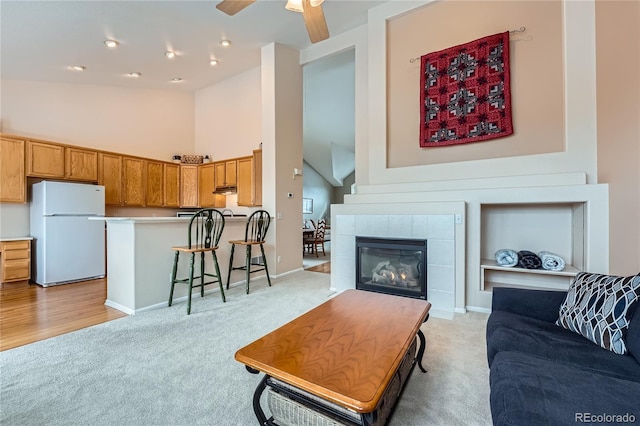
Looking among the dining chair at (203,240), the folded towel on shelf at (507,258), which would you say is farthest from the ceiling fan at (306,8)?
the folded towel on shelf at (507,258)

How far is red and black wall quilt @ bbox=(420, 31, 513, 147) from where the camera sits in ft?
10.1

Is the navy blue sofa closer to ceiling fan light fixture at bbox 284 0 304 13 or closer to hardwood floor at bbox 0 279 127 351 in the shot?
ceiling fan light fixture at bbox 284 0 304 13

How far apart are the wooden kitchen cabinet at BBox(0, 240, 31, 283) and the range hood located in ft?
9.66

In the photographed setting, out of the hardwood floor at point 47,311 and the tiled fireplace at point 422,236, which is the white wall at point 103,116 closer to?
the hardwood floor at point 47,311

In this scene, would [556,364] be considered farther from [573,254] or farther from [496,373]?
[573,254]

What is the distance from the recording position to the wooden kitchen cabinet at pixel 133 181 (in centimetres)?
528

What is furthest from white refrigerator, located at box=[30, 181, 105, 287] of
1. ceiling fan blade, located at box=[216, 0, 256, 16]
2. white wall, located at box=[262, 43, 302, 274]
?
ceiling fan blade, located at box=[216, 0, 256, 16]

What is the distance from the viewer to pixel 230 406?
1.50 meters

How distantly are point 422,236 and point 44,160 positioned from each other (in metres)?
5.71

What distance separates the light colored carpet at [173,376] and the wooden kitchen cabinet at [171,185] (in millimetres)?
3817

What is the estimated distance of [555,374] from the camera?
3.67ft

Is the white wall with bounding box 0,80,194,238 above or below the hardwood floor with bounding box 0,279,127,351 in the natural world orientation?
above

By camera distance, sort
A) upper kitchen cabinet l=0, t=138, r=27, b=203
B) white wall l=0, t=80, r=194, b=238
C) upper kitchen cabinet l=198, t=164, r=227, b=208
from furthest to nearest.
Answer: upper kitchen cabinet l=198, t=164, r=227, b=208 → white wall l=0, t=80, r=194, b=238 → upper kitchen cabinet l=0, t=138, r=27, b=203

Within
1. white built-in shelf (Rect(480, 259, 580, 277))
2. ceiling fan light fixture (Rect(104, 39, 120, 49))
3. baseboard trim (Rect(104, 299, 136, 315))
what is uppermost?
ceiling fan light fixture (Rect(104, 39, 120, 49))
